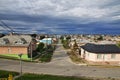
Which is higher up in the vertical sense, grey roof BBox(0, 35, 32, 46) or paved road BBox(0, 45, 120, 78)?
grey roof BBox(0, 35, 32, 46)

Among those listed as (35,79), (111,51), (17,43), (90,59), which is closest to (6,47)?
(17,43)

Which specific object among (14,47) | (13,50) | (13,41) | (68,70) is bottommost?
(68,70)

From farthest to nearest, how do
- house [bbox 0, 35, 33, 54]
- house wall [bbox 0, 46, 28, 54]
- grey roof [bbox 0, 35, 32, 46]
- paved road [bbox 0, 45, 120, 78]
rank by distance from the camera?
grey roof [bbox 0, 35, 32, 46] → house [bbox 0, 35, 33, 54] → house wall [bbox 0, 46, 28, 54] → paved road [bbox 0, 45, 120, 78]

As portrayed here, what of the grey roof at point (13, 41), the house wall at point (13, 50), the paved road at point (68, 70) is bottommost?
the paved road at point (68, 70)

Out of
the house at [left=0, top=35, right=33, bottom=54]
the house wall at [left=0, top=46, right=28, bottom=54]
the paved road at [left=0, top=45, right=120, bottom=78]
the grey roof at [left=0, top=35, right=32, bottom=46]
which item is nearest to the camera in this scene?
the paved road at [left=0, top=45, right=120, bottom=78]

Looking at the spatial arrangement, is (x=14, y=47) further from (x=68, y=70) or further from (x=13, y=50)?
(x=68, y=70)

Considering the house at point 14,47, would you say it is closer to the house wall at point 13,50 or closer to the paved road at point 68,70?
the house wall at point 13,50

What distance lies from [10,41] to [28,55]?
8606 millimetres

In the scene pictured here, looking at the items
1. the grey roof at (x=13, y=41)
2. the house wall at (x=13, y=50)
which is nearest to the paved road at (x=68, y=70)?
the house wall at (x=13, y=50)

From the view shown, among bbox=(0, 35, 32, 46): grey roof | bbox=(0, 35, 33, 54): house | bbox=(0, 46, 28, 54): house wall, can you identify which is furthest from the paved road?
bbox=(0, 35, 32, 46): grey roof

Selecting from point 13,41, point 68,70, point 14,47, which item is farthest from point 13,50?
point 68,70

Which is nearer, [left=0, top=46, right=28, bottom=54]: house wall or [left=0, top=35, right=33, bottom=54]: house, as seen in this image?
[left=0, top=46, right=28, bottom=54]: house wall

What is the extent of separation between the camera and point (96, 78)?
3481 cm

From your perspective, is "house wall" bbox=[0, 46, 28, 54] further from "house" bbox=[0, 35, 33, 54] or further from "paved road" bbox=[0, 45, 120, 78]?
"paved road" bbox=[0, 45, 120, 78]
